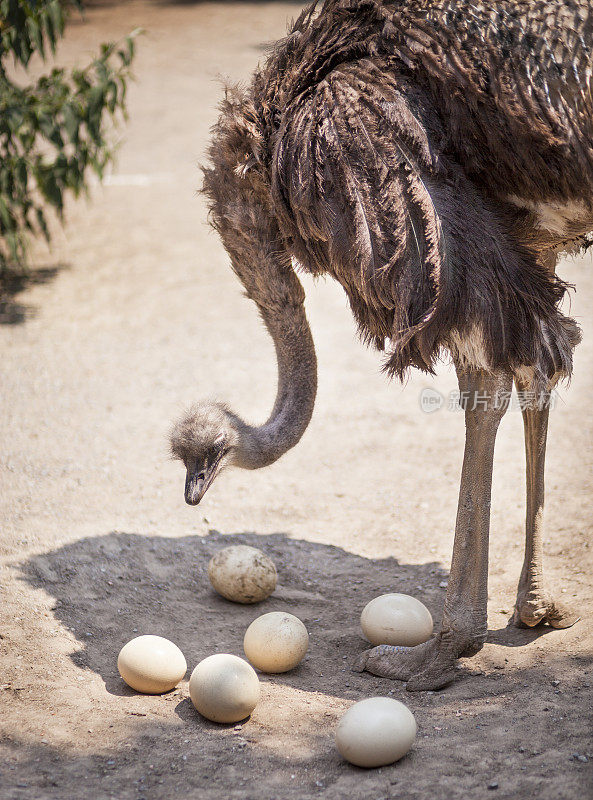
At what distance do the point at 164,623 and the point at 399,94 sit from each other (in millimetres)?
2192

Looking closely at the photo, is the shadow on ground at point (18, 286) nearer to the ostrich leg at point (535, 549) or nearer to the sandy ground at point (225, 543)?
the sandy ground at point (225, 543)

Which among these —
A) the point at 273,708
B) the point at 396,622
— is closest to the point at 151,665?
the point at 273,708

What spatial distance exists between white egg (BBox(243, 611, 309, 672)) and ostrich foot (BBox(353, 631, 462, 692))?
271 mm

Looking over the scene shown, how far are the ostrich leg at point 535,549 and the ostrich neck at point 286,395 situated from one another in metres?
0.84

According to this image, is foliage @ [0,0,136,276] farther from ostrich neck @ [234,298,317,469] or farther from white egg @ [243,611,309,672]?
white egg @ [243,611,309,672]

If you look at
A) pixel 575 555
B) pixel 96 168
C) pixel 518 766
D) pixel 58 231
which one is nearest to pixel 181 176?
pixel 58 231

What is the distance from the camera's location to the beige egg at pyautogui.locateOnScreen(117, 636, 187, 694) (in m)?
3.18

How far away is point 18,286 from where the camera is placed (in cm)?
747

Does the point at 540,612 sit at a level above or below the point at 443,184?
below

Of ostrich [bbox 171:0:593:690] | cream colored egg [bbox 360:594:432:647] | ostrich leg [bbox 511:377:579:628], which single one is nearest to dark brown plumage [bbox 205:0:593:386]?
ostrich [bbox 171:0:593:690]

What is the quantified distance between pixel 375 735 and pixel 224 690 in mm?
543

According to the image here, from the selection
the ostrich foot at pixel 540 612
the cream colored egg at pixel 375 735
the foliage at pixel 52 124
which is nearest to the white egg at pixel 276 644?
the cream colored egg at pixel 375 735

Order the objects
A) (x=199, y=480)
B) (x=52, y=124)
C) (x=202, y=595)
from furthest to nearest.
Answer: (x=52, y=124)
(x=202, y=595)
(x=199, y=480)

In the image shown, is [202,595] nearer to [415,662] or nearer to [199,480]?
[199,480]
